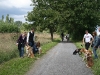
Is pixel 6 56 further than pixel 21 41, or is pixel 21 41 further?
pixel 21 41

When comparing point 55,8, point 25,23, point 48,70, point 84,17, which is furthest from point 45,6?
point 48,70

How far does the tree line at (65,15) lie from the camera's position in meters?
48.1

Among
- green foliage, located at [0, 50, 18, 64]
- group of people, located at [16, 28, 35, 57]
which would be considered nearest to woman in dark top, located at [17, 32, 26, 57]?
group of people, located at [16, 28, 35, 57]

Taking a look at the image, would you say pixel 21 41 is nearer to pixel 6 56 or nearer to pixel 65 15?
pixel 6 56

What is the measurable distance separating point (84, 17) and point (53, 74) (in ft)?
124

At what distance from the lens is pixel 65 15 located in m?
48.7

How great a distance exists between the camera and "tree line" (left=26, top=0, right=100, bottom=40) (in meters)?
48.1

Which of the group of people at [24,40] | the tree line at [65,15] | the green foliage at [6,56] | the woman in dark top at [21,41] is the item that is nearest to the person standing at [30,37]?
the group of people at [24,40]

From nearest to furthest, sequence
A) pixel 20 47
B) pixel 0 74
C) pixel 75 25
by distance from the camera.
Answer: pixel 0 74, pixel 20 47, pixel 75 25

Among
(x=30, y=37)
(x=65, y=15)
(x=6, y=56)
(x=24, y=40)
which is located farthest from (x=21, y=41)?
(x=65, y=15)

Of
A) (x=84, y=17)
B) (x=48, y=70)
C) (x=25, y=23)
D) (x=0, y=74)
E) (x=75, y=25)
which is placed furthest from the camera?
(x=25, y=23)

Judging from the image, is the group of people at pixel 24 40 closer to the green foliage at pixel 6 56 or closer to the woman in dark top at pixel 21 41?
the woman in dark top at pixel 21 41

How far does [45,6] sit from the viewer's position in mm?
52938

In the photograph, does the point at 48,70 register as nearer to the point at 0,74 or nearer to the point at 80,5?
the point at 0,74
